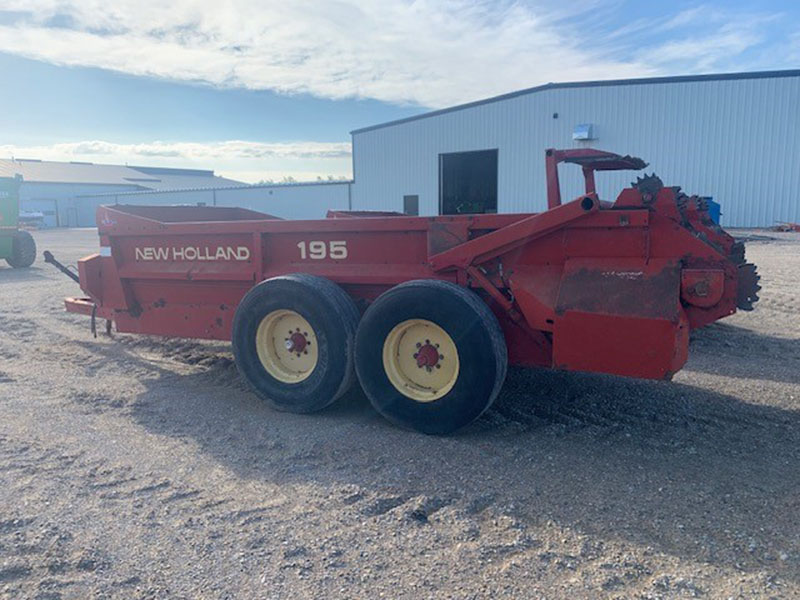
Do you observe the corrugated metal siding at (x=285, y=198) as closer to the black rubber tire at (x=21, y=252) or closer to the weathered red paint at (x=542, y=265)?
the black rubber tire at (x=21, y=252)

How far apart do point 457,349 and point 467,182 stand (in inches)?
942

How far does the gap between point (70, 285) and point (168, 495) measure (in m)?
10.3

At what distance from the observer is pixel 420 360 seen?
4.32 metres

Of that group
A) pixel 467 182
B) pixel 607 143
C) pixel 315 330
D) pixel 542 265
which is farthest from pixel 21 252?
pixel 607 143

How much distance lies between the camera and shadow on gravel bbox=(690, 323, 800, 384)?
5.56m

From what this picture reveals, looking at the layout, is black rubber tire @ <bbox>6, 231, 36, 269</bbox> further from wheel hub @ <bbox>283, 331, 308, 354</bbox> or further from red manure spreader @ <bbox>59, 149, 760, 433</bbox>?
wheel hub @ <bbox>283, 331, 308, 354</bbox>

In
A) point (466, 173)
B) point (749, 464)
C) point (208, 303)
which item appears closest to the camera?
A: point (749, 464)

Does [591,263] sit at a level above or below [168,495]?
above

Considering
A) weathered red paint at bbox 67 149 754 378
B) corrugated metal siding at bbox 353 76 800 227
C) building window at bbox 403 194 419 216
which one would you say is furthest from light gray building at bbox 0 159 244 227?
weathered red paint at bbox 67 149 754 378

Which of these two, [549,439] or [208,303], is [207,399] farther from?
[549,439]

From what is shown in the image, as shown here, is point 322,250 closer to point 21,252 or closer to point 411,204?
point 21,252

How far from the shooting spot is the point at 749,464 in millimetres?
3732

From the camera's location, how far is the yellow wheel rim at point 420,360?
4238 mm

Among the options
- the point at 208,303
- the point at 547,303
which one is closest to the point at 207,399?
the point at 208,303
